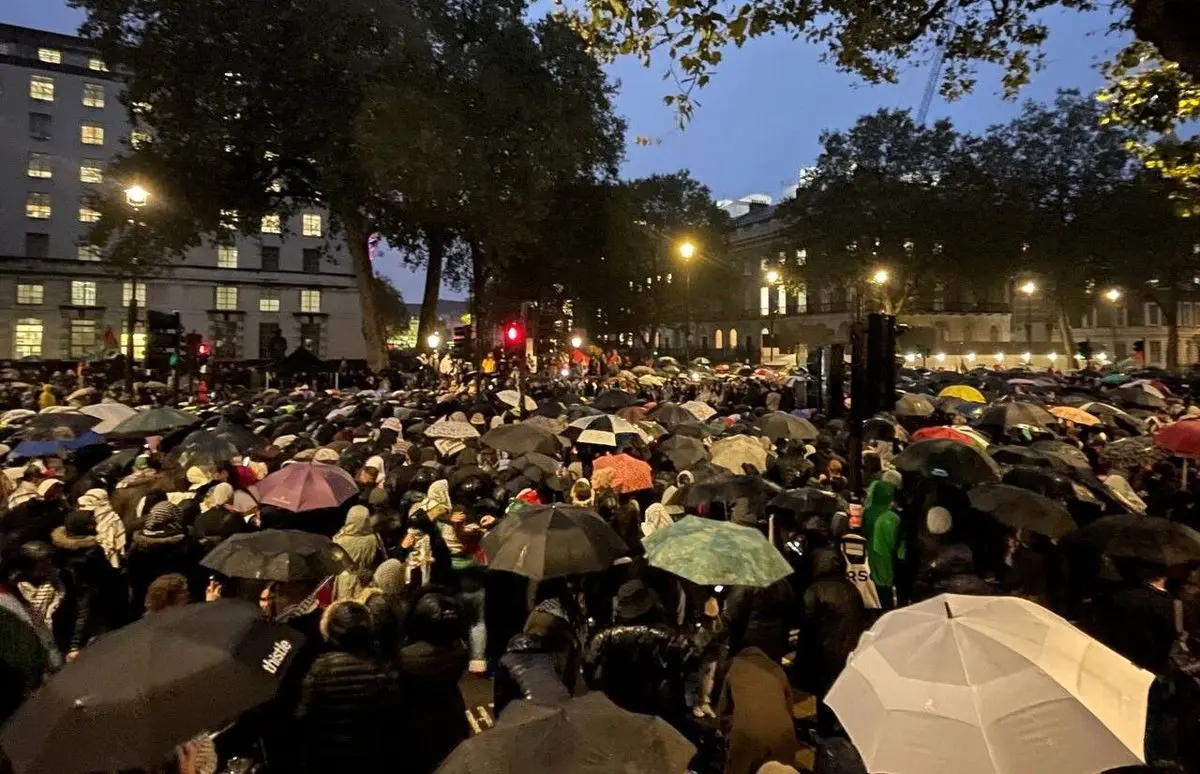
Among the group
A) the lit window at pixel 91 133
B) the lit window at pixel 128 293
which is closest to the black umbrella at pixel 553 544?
the lit window at pixel 128 293

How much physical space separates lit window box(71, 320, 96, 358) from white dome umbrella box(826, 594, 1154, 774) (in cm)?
6236

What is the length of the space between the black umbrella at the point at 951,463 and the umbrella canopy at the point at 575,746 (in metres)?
5.79

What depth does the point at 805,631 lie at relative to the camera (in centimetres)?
570

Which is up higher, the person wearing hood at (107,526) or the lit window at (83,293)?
the lit window at (83,293)

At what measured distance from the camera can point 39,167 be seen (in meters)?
56.1

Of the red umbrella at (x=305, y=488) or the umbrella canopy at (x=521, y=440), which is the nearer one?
the red umbrella at (x=305, y=488)

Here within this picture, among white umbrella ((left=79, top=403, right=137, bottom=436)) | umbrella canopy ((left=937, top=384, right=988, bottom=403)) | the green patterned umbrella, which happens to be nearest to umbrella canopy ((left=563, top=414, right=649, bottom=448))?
the green patterned umbrella

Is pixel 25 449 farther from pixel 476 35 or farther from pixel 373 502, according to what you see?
pixel 476 35

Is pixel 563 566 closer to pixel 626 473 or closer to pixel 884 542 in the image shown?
pixel 626 473

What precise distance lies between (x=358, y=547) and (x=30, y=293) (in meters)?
60.5

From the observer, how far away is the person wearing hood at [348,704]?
3900mm

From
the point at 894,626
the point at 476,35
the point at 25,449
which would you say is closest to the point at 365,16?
the point at 476,35

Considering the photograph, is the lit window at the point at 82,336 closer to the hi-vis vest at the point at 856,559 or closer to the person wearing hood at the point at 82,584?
the person wearing hood at the point at 82,584

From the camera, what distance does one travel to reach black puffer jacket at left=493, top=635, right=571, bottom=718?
414cm
